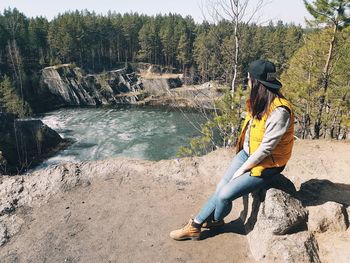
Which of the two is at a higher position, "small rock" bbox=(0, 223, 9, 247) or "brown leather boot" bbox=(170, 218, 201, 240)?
"brown leather boot" bbox=(170, 218, 201, 240)

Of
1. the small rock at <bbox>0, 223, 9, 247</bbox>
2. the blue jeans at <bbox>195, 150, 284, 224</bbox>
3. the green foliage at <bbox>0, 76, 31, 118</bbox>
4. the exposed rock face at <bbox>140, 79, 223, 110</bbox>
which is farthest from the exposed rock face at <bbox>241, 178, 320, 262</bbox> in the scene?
the exposed rock face at <bbox>140, 79, 223, 110</bbox>

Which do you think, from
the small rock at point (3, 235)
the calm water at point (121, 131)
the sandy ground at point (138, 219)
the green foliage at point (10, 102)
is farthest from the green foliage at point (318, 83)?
the green foliage at point (10, 102)

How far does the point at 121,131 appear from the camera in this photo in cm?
4594

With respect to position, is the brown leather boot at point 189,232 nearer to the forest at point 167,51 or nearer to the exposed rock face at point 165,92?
the forest at point 167,51

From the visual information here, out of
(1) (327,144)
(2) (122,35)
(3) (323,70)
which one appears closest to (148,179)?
(1) (327,144)

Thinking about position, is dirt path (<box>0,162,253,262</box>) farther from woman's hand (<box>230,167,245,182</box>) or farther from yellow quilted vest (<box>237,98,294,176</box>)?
yellow quilted vest (<box>237,98,294,176</box>)

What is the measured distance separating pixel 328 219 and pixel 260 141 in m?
1.74

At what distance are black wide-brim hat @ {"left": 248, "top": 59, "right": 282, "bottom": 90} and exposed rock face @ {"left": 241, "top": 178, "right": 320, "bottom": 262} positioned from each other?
5.99 feet

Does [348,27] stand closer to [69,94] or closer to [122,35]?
[69,94]

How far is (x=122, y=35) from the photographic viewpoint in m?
91.7

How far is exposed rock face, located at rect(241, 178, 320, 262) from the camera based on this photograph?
16.3 ft

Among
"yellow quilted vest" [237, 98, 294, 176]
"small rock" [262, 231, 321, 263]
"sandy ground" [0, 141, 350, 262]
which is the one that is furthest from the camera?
"sandy ground" [0, 141, 350, 262]

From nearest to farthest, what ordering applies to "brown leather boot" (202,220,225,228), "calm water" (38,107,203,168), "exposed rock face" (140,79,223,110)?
"brown leather boot" (202,220,225,228) → "calm water" (38,107,203,168) → "exposed rock face" (140,79,223,110)

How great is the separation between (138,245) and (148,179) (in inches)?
104
